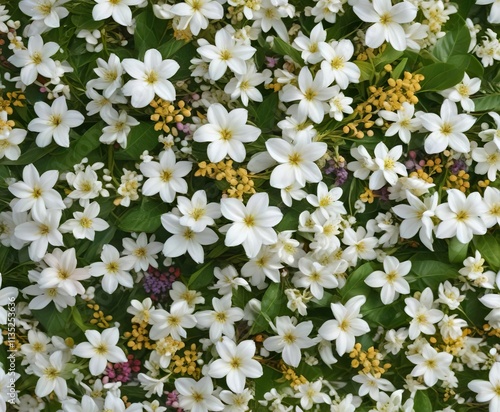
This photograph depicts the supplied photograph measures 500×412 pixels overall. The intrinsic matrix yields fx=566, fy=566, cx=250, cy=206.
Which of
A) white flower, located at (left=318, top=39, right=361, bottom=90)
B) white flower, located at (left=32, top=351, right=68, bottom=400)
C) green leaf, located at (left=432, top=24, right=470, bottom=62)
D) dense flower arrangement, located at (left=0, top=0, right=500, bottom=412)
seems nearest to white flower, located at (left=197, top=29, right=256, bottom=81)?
dense flower arrangement, located at (left=0, top=0, right=500, bottom=412)

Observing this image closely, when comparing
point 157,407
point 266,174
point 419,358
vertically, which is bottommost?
point 157,407

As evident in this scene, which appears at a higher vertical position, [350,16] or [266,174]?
[350,16]

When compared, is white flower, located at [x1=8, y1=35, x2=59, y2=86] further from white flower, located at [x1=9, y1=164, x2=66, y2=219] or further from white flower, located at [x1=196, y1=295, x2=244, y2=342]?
white flower, located at [x1=196, y1=295, x2=244, y2=342]

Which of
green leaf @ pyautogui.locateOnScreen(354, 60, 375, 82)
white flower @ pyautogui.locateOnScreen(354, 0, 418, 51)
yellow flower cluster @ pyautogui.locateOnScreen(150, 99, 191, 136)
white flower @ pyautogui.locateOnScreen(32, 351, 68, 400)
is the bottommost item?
white flower @ pyautogui.locateOnScreen(32, 351, 68, 400)

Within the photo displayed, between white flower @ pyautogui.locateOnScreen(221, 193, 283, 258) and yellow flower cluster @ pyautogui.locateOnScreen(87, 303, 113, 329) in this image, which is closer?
white flower @ pyautogui.locateOnScreen(221, 193, 283, 258)

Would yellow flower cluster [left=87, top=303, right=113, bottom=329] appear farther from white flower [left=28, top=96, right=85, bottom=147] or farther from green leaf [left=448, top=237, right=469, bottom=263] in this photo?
green leaf [left=448, top=237, right=469, bottom=263]

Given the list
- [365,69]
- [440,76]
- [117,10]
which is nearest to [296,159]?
[365,69]

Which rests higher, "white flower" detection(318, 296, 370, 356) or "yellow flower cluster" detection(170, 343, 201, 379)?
"white flower" detection(318, 296, 370, 356)

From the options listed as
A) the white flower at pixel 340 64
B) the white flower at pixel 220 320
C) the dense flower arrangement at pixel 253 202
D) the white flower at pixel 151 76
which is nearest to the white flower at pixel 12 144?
the dense flower arrangement at pixel 253 202

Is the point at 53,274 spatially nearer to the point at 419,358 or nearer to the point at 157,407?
the point at 157,407

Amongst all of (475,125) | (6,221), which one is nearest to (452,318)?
(475,125)
